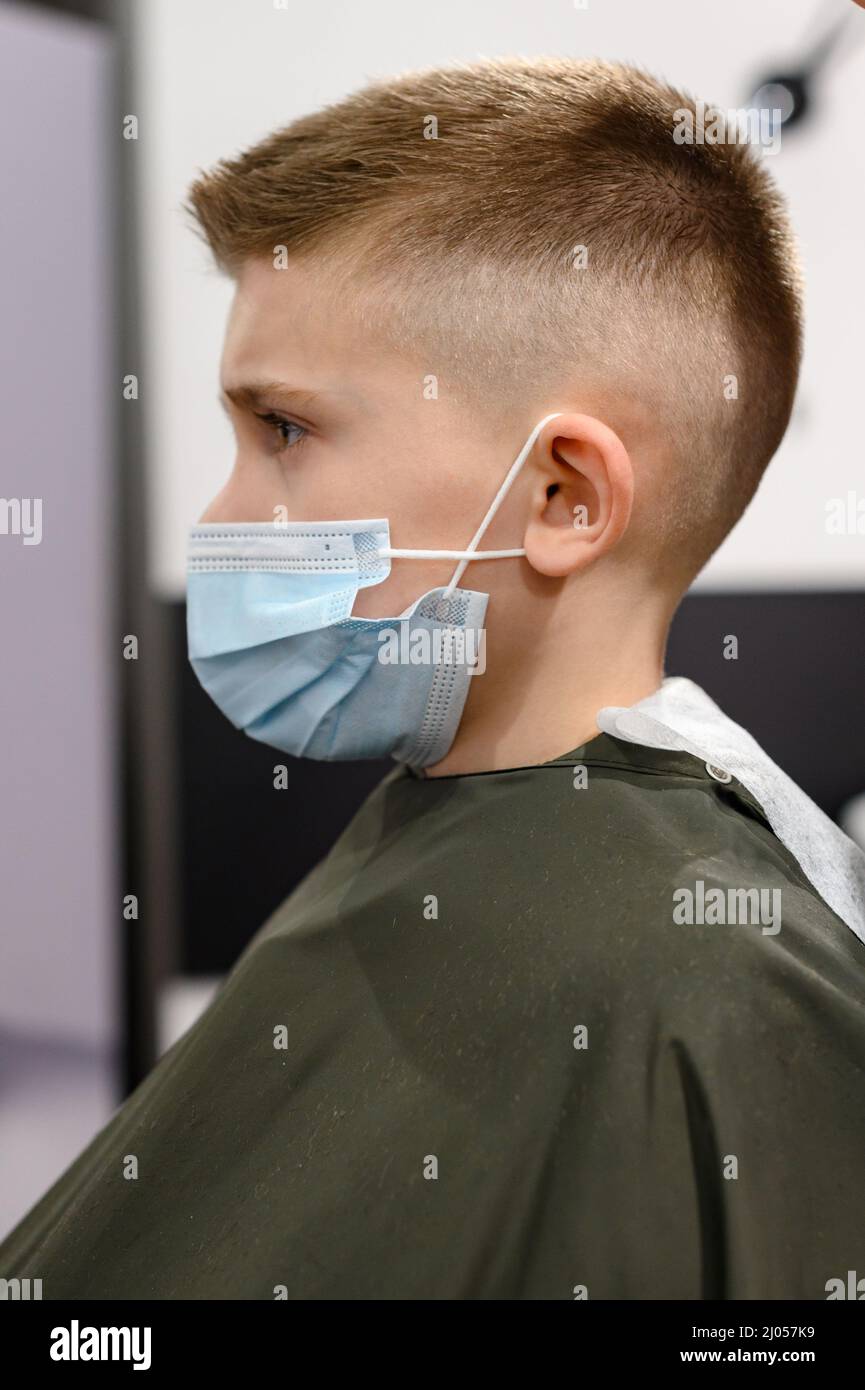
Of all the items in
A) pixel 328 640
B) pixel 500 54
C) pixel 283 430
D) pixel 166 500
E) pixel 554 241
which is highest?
pixel 500 54

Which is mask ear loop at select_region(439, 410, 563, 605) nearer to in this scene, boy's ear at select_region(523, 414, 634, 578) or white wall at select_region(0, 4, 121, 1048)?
boy's ear at select_region(523, 414, 634, 578)

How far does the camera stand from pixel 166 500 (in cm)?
236

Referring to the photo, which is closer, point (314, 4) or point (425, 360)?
point (425, 360)

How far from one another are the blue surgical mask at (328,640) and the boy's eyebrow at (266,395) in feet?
0.39

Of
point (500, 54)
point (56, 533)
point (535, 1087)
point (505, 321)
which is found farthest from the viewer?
point (56, 533)

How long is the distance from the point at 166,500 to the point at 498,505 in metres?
1.40

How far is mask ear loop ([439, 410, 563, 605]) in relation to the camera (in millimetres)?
1102

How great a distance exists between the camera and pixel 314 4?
2.15 metres

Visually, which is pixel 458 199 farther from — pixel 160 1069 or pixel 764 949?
pixel 160 1069

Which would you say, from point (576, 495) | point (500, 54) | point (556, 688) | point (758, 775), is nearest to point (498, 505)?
point (576, 495)

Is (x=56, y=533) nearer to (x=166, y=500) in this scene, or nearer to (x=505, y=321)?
(x=166, y=500)

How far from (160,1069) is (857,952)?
76 centimetres
